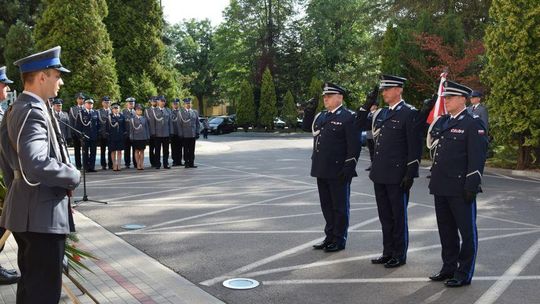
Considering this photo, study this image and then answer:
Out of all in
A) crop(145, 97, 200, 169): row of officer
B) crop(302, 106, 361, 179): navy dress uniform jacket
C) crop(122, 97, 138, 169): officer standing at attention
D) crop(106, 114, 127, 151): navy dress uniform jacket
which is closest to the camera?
crop(302, 106, 361, 179): navy dress uniform jacket

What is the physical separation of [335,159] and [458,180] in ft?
5.70

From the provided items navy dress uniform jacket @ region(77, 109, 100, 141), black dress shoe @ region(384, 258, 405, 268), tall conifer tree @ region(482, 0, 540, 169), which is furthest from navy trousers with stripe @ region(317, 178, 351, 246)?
navy dress uniform jacket @ region(77, 109, 100, 141)

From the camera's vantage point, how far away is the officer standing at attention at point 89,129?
50.6 ft

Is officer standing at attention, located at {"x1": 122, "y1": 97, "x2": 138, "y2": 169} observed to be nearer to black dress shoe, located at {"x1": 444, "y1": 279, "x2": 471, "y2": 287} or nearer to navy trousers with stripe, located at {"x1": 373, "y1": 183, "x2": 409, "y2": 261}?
navy trousers with stripe, located at {"x1": 373, "y1": 183, "x2": 409, "y2": 261}

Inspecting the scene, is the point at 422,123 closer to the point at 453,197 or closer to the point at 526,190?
the point at 453,197

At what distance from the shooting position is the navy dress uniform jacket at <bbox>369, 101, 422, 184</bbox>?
5.94 metres

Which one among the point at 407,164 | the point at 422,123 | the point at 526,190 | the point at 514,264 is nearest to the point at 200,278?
the point at 407,164

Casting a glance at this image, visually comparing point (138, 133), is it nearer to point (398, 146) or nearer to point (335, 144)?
point (335, 144)

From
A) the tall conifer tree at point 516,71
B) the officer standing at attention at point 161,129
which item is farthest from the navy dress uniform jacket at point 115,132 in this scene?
the tall conifer tree at point 516,71

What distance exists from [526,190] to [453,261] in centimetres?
708

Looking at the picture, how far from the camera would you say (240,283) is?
5.47 m

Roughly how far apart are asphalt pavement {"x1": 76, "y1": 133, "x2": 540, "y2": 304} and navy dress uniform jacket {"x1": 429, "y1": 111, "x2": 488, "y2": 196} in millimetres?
1015

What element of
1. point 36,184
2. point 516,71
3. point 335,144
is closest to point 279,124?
point 516,71

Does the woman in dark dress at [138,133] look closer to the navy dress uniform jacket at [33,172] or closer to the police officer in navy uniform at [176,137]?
the police officer in navy uniform at [176,137]
